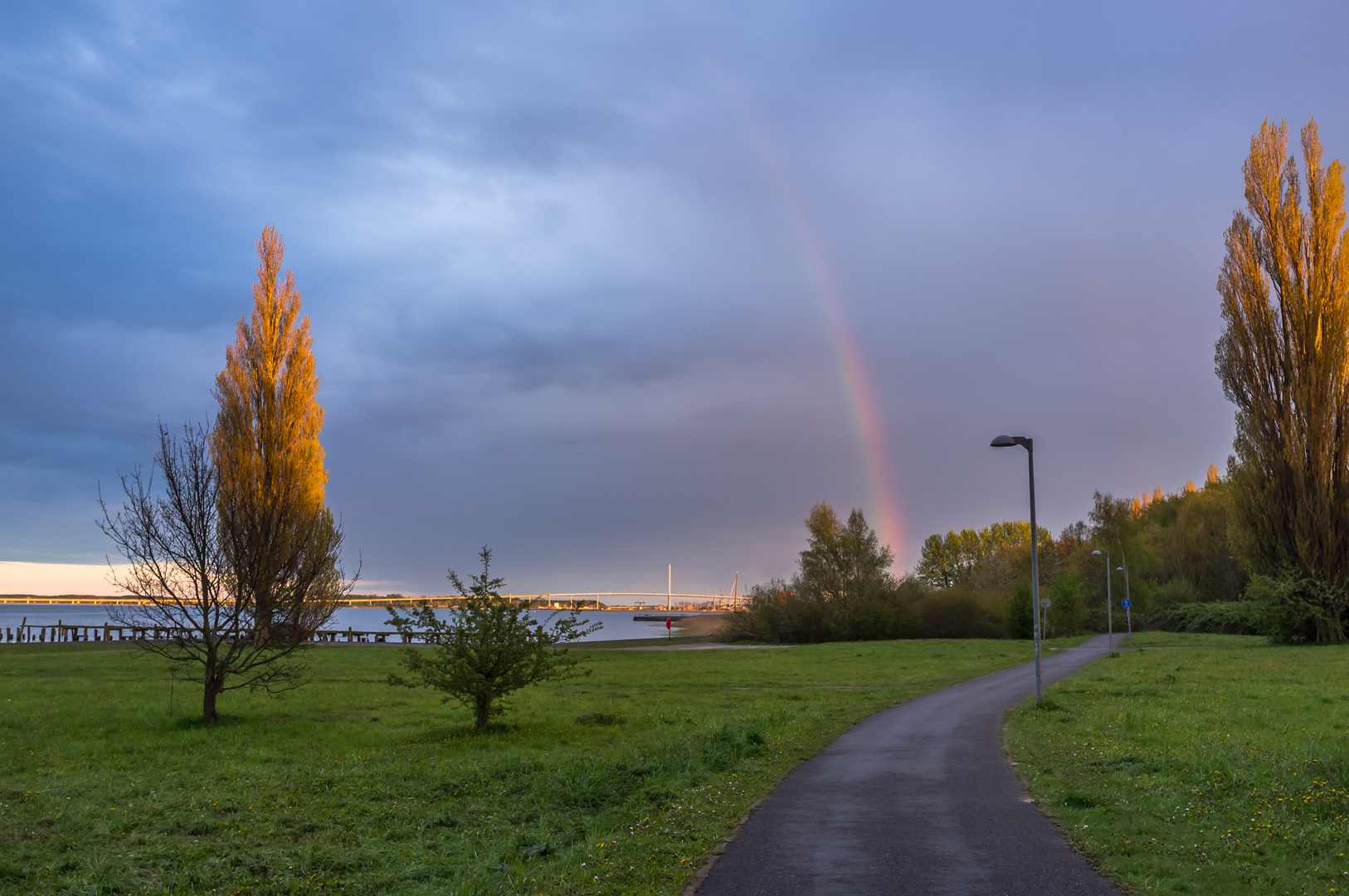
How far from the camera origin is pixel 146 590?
22297 millimetres

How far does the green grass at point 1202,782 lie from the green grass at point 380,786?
4357 millimetres

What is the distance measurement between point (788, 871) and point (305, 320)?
40.8 m

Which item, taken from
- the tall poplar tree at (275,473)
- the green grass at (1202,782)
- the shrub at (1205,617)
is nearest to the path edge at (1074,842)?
the green grass at (1202,782)

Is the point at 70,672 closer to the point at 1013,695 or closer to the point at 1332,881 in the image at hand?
the point at 1013,695

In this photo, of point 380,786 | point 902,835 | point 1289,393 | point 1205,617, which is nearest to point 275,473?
point 380,786

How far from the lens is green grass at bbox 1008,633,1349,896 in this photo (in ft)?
29.1

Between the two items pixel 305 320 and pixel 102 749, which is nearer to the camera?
pixel 102 749

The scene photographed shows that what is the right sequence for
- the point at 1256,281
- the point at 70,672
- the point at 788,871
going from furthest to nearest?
the point at 1256,281 < the point at 70,672 < the point at 788,871

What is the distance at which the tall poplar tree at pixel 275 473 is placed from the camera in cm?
2402

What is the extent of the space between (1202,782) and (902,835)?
522cm

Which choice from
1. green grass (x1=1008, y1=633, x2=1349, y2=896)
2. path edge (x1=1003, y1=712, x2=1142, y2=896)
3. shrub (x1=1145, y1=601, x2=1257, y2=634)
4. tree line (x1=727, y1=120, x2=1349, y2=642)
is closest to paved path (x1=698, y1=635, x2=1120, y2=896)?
path edge (x1=1003, y1=712, x2=1142, y2=896)

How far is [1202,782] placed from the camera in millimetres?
12531

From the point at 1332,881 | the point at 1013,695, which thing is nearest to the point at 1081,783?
the point at 1332,881

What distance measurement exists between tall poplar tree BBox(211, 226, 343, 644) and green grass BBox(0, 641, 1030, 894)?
130 inches
